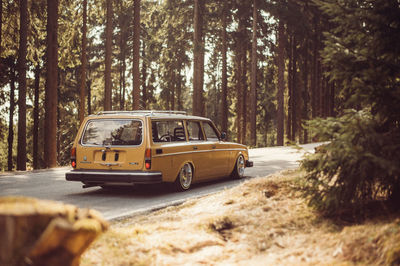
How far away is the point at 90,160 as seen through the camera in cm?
986

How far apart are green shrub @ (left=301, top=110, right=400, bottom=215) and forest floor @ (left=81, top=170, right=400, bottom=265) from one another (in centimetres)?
32

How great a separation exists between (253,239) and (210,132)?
256 inches

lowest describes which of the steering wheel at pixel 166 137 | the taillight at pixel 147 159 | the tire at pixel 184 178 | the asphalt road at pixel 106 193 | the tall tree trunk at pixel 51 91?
the asphalt road at pixel 106 193

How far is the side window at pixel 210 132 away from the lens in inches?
464

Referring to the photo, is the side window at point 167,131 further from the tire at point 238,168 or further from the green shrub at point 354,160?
the green shrub at point 354,160

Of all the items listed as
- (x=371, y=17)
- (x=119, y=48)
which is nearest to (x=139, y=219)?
(x=371, y=17)

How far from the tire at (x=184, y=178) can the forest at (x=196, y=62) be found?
3549 millimetres

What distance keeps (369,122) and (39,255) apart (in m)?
4.26

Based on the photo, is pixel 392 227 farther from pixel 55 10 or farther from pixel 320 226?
pixel 55 10

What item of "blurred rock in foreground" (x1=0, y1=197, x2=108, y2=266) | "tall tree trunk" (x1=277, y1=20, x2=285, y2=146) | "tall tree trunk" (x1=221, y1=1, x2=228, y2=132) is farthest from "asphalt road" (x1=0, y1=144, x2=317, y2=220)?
"tall tree trunk" (x1=221, y1=1, x2=228, y2=132)

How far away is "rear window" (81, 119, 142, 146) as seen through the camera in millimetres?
9758

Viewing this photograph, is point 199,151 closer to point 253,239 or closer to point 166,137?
point 166,137

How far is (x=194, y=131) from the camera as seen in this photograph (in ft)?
37.6

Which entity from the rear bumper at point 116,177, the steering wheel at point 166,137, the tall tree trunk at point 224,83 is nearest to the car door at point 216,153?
the steering wheel at point 166,137
